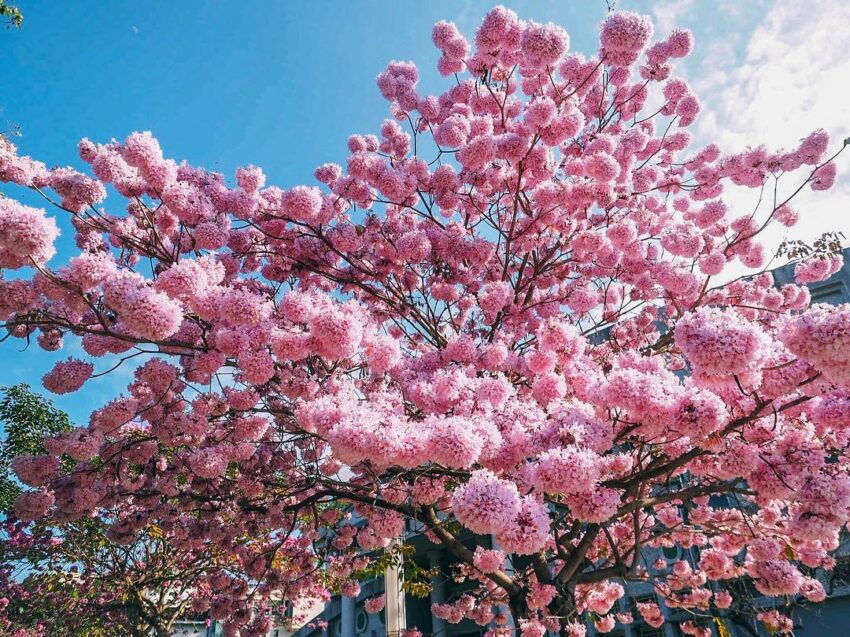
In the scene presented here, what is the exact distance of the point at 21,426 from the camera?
47.4 ft

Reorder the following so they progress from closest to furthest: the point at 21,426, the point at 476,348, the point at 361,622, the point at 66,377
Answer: the point at 66,377 → the point at 476,348 → the point at 21,426 → the point at 361,622

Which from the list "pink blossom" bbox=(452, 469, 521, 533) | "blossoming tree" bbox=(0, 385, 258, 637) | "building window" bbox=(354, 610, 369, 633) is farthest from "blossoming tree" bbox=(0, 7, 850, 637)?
"building window" bbox=(354, 610, 369, 633)

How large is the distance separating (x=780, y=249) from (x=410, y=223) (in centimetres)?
633

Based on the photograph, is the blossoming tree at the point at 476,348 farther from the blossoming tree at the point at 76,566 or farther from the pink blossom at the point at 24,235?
the blossoming tree at the point at 76,566

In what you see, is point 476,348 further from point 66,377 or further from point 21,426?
point 21,426

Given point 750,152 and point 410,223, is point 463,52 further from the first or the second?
point 750,152

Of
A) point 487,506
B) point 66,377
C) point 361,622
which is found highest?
point 66,377

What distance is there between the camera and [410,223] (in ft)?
30.4

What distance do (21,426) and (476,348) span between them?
15.0m

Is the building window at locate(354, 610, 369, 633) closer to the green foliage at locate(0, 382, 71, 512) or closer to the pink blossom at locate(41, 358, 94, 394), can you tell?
the green foliage at locate(0, 382, 71, 512)

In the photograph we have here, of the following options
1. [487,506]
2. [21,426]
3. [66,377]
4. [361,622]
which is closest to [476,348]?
[487,506]

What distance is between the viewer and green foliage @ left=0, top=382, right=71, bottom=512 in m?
14.1

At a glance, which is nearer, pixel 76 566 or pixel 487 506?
pixel 487 506

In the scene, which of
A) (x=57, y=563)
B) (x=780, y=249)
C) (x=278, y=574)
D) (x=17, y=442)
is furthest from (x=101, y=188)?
(x=57, y=563)
